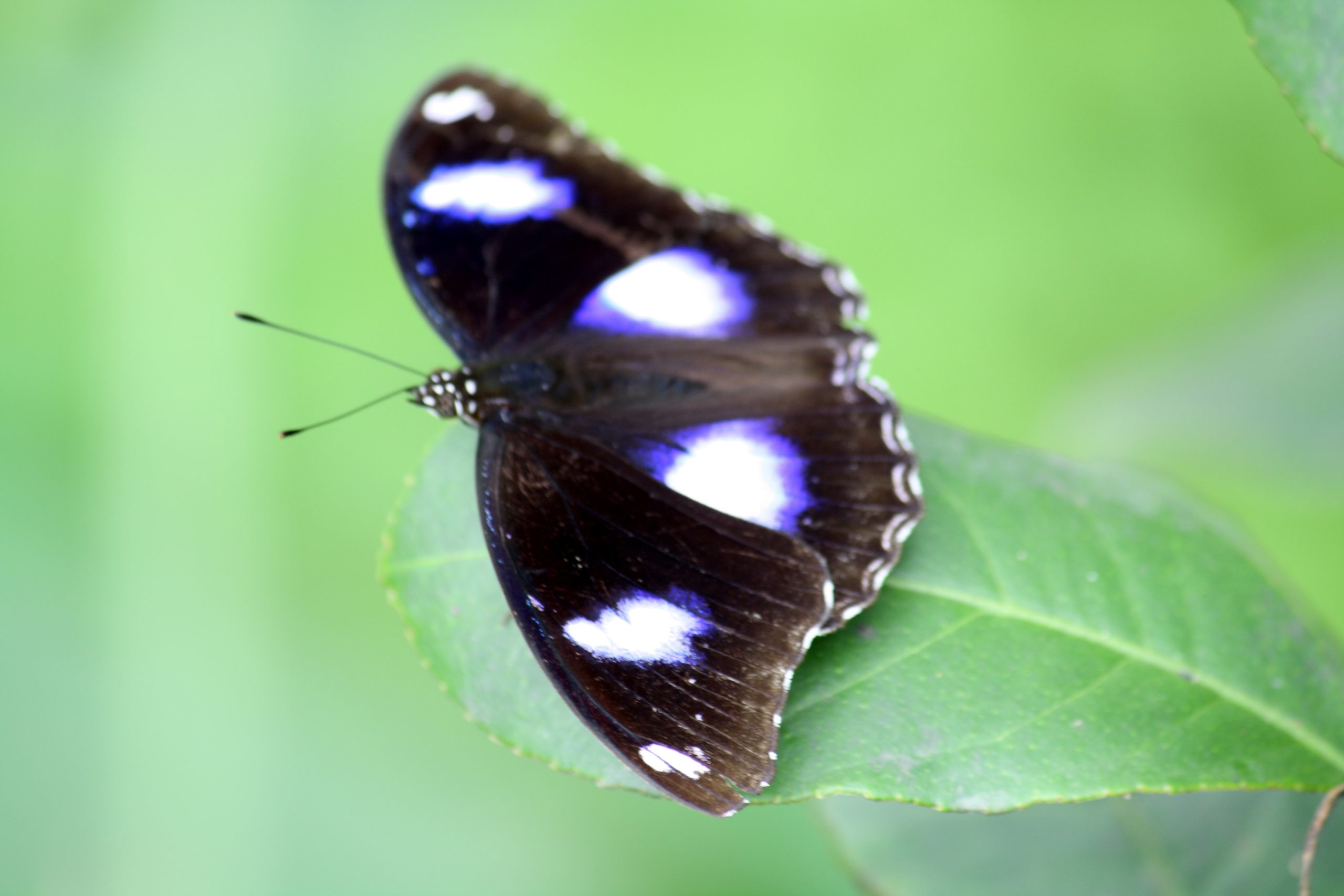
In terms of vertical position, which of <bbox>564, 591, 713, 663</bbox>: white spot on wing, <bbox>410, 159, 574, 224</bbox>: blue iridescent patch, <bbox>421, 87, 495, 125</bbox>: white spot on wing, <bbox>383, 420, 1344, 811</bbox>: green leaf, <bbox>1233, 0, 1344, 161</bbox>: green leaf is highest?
<bbox>1233, 0, 1344, 161</bbox>: green leaf

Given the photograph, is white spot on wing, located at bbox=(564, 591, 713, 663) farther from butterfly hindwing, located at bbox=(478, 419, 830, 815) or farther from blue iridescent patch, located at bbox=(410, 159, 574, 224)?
blue iridescent patch, located at bbox=(410, 159, 574, 224)

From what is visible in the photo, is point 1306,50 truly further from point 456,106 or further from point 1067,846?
point 456,106

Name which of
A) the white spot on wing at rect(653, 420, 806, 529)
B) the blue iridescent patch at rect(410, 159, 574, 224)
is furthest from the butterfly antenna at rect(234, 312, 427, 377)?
the white spot on wing at rect(653, 420, 806, 529)

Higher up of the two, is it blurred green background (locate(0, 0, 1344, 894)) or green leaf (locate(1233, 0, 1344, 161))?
green leaf (locate(1233, 0, 1344, 161))

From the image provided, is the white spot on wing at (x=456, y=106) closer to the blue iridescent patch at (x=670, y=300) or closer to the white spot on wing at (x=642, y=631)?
the blue iridescent patch at (x=670, y=300)

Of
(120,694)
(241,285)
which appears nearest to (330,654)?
(120,694)

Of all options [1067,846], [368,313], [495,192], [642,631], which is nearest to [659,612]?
[642,631]

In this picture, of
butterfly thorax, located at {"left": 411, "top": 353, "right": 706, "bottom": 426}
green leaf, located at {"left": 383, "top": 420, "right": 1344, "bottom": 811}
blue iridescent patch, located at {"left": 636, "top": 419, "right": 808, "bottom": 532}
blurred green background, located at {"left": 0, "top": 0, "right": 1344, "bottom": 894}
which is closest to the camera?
green leaf, located at {"left": 383, "top": 420, "right": 1344, "bottom": 811}
